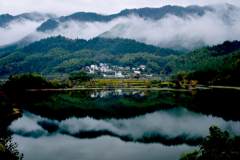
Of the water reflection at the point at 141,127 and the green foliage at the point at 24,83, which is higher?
the green foliage at the point at 24,83

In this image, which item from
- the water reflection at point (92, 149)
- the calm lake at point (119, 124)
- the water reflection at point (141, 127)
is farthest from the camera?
the water reflection at point (141, 127)

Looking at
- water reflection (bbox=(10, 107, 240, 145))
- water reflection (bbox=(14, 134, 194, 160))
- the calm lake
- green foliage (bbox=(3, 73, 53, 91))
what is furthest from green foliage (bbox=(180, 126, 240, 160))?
green foliage (bbox=(3, 73, 53, 91))

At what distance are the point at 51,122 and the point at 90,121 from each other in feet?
18.1

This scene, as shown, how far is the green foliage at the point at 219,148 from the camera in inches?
990

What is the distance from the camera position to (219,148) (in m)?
26.3

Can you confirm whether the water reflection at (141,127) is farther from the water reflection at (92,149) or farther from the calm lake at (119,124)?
the water reflection at (92,149)

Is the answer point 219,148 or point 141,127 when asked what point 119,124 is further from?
point 219,148

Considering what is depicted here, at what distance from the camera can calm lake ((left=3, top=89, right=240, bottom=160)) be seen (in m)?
42.7

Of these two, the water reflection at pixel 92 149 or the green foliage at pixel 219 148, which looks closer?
the green foliage at pixel 219 148

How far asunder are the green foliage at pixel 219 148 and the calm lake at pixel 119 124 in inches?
483

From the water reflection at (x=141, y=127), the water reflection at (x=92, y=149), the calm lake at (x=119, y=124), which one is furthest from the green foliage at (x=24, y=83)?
the water reflection at (x=92, y=149)

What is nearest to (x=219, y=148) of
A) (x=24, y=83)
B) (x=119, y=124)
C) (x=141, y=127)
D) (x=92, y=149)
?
(x=92, y=149)

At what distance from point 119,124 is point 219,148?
33.0 meters

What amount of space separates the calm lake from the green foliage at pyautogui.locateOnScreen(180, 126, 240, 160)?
12.3 m
